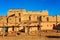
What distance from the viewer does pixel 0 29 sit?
40.5 metres

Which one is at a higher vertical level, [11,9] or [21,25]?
[11,9]

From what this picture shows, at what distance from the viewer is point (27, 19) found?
45.8 metres

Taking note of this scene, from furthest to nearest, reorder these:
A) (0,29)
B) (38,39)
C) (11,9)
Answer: (11,9)
(0,29)
(38,39)

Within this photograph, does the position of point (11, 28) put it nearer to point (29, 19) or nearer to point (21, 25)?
point (21, 25)

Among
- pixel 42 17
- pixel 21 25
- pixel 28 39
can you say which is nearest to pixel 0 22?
pixel 21 25

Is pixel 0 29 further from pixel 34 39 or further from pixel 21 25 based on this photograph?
pixel 34 39

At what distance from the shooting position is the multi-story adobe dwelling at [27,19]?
41625mm

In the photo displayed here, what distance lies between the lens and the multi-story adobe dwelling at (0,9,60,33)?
4162cm

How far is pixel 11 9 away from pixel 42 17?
8.42 meters

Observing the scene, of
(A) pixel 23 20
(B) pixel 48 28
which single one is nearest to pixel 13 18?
(A) pixel 23 20

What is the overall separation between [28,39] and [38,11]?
→ 24.2 metres

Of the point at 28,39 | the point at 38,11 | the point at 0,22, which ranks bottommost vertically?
the point at 28,39

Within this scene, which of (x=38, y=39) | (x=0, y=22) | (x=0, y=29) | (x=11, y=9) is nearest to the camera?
(x=38, y=39)

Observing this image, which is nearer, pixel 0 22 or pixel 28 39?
pixel 28 39
